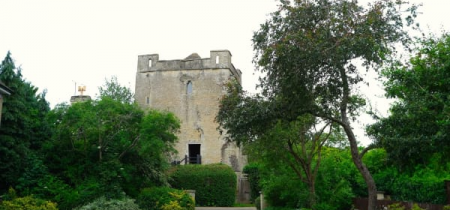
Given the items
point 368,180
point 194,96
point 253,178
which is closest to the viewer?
point 368,180

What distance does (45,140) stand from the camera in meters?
21.8

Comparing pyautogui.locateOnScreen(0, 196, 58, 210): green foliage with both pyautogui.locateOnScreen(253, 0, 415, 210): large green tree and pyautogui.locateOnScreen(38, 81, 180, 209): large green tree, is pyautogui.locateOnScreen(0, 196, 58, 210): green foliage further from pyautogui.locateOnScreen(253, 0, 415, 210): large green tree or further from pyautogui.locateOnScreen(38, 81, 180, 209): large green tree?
pyautogui.locateOnScreen(253, 0, 415, 210): large green tree

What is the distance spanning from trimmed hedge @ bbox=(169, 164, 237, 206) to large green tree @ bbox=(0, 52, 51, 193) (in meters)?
11.1

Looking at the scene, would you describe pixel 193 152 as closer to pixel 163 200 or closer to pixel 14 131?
pixel 163 200

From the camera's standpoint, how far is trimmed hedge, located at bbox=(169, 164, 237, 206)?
29.8 metres

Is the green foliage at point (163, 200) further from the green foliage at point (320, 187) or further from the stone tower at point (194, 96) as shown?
the stone tower at point (194, 96)

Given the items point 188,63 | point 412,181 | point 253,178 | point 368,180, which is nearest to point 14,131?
point 368,180

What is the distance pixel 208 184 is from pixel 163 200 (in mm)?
10032

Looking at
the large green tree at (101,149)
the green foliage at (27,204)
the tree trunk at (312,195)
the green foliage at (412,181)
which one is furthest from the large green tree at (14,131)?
the green foliage at (412,181)

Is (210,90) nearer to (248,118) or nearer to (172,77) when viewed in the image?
(172,77)

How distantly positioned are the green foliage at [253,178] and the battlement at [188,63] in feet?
26.0

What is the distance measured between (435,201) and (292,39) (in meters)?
11.9

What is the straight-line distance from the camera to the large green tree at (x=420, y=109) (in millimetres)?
10945

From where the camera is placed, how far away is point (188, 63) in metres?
37.0
